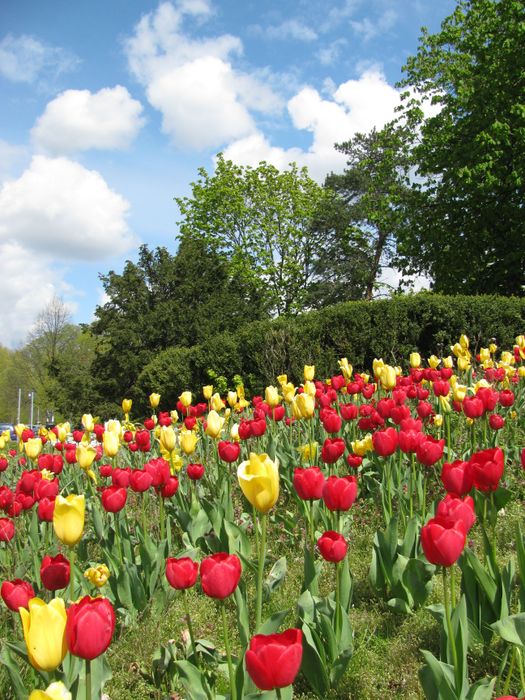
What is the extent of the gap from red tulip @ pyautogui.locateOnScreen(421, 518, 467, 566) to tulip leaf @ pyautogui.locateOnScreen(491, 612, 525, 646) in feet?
1.28

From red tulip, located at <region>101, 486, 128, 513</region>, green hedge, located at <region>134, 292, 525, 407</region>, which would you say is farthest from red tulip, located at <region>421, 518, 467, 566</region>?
green hedge, located at <region>134, 292, 525, 407</region>

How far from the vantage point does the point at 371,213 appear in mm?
20125

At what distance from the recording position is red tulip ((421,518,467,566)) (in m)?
1.53

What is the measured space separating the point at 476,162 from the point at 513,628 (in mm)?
16926

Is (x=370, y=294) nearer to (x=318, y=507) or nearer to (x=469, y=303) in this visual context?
(x=469, y=303)

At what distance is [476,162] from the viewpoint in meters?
16.5

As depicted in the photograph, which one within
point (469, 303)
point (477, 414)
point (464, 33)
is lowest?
point (477, 414)

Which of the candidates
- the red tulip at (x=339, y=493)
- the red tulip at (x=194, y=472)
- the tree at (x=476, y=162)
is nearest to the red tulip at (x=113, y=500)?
the red tulip at (x=194, y=472)

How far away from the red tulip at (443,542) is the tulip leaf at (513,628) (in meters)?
0.39

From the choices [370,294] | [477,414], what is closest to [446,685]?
[477,414]

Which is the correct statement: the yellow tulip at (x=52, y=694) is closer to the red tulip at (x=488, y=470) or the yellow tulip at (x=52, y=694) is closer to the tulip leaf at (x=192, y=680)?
the tulip leaf at (x=192, y=680)

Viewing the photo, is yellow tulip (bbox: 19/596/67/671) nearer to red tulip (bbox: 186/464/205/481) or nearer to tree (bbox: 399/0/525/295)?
red tulip (bbox: 186/464/205/481)

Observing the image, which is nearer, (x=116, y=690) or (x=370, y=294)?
(x=116, y=690)

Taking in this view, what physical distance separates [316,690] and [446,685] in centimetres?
68
